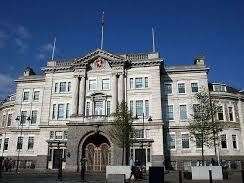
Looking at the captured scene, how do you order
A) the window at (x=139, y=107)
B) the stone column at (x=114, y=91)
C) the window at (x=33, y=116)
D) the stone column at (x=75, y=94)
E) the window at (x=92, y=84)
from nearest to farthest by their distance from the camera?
the stone column at (x=114, y=91)
the window at (x=139, y=107)
the stone column at (x=75, y=94)
the window at (x=92, y=84)
the window at (x=33, y=116)

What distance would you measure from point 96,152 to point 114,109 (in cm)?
764

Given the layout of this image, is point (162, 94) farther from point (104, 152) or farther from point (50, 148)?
point (50, 148)

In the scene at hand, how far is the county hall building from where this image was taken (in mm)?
49750

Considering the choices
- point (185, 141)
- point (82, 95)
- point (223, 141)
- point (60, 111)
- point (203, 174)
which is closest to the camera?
point (203, 174)

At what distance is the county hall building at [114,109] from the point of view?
163ft

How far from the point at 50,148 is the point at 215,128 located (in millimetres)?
28416

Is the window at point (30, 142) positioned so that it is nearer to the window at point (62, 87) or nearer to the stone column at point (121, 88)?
the window at point (62, 87)

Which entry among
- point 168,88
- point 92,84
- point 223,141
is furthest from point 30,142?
point 223,141

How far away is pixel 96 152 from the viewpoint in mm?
50625

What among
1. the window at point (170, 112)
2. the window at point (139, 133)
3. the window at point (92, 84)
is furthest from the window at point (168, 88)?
the window at point (92, 84)

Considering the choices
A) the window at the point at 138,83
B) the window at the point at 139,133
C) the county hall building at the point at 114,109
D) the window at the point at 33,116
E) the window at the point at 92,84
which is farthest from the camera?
the window at the point at 33,116

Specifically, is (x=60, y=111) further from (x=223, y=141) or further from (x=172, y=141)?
(x=223, y=141)

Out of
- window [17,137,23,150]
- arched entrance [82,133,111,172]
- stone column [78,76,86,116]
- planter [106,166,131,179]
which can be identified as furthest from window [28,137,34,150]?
planter [106,166,131,179]

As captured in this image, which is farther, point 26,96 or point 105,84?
point 26,96
